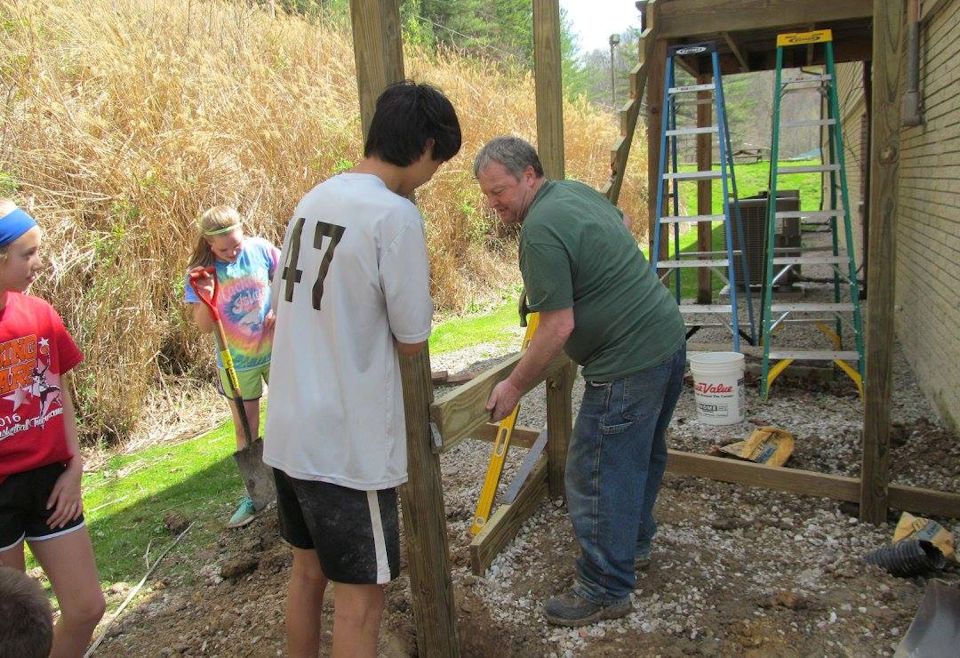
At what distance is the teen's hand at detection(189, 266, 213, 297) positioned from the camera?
4.08m

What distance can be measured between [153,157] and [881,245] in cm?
615

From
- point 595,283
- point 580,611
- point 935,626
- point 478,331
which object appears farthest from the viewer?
point 478,331

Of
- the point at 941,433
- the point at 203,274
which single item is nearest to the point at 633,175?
the point at 941,433

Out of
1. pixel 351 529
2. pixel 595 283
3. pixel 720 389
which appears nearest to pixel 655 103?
pixel 720 389

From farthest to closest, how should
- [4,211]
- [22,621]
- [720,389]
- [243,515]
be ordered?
[720,389]
[243,515]
[4,211]
[22,621]

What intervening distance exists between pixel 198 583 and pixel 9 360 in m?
1.85

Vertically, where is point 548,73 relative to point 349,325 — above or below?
above

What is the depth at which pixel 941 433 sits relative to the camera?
15.4 feet

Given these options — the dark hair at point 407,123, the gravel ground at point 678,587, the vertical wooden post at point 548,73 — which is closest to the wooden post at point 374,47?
the dark hair at point 407,123

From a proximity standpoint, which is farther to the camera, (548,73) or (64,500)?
(548,73)

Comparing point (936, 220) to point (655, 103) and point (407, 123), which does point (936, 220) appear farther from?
point (407, 123)

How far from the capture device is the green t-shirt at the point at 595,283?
8.52 feet

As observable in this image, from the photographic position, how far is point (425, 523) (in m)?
2.51

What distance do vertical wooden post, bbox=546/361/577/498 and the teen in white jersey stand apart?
191 centimetres
